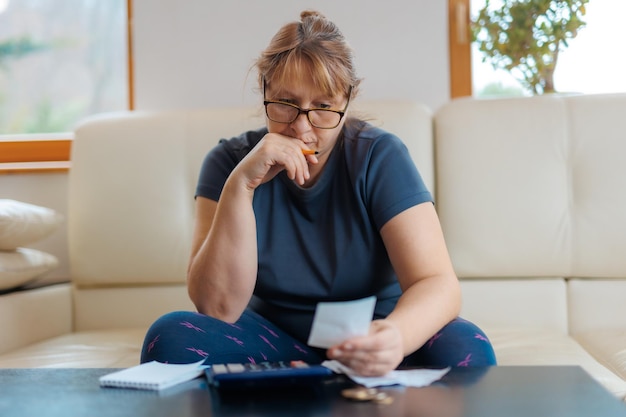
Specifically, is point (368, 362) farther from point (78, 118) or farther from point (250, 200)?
point (78, 118)

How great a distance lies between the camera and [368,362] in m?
1.08

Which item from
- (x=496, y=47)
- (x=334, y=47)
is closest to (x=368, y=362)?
(x=334, y=47)

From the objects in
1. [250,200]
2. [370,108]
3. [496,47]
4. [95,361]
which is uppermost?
[496,47]

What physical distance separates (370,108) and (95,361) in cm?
99

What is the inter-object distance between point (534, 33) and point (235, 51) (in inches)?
37.9

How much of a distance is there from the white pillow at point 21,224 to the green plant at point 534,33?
4.74ft

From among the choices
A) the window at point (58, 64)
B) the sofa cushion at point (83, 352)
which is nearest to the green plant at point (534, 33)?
the window at point (58, 64)

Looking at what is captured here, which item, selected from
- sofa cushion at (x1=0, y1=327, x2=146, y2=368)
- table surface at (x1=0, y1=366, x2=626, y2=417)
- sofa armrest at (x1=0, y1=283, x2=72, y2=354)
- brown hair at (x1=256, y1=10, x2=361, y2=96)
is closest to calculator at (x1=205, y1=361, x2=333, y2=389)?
table surface at (x1=0, y1=366, x2=626, y2=417)

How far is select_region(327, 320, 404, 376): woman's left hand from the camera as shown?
3.49 ft

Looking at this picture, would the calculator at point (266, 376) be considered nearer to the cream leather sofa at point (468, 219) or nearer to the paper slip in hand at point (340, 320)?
the paper slip in hand at point (340, 320)

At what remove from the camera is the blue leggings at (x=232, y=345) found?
1.33 m

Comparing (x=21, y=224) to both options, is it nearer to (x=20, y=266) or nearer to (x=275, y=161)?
(x=20, y=266)

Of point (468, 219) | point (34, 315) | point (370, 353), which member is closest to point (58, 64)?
point (34, 315)

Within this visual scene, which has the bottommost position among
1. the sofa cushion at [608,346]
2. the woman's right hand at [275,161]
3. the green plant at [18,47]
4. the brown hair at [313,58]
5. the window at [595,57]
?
the sofa cushion at [608,346]
